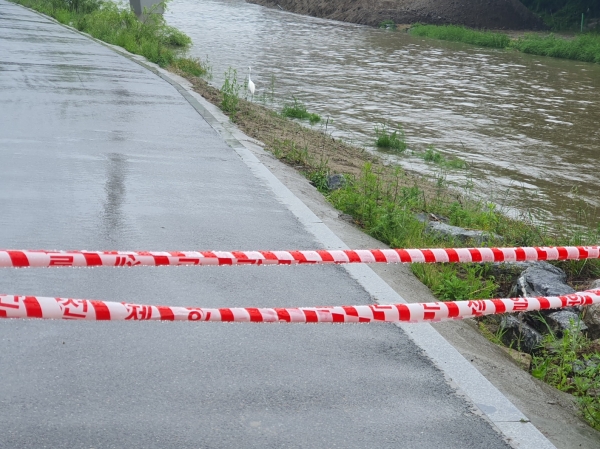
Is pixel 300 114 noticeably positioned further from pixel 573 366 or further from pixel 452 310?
pixel 452 310

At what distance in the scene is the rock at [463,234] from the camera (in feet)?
25.3

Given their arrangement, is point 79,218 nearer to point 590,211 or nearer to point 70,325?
point 70,325

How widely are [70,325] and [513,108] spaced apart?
19551 mm

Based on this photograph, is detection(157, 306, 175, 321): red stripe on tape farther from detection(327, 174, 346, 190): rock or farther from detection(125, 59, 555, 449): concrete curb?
detection(327, 174, 346, 190): rock

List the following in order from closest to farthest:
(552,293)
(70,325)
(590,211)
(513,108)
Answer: (70,325) < (552,293) < (590,211) < (513,108)

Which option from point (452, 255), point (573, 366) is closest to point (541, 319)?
point (573, 366)

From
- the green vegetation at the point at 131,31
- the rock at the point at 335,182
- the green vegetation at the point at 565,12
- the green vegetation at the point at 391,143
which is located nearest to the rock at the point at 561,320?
the rock at the point at 335,182

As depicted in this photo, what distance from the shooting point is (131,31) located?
28.8m

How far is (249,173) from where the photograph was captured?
9.48 m

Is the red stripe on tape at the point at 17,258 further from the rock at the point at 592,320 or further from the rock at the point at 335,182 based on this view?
the rock at the point at 335,182

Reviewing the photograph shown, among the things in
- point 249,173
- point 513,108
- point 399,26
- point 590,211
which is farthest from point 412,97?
point 399,26

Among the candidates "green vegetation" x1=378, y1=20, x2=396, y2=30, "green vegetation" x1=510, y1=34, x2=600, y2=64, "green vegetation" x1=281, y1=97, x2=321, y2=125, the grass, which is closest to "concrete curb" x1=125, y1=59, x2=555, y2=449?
"green vegetation" x1=281, y1=97, x2=321, y2=125

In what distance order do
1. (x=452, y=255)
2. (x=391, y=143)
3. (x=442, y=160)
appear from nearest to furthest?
(x=452, y=255) < (x=442, y=160) < (x=391, y=143)

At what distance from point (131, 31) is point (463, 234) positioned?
23.0 metres
